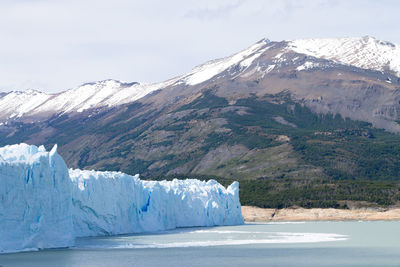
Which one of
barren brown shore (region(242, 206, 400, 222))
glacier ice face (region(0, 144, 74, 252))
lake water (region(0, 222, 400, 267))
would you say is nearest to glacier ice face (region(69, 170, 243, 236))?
lake water (region(0, 222, 400, 267))

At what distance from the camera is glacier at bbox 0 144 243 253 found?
193 feet

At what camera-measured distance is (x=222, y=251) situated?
64500 millimetres

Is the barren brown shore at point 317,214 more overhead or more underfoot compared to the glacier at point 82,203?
more underfoot

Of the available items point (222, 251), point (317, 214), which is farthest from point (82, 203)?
point (317, 214)

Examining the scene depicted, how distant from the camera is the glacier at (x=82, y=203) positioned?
58781mm

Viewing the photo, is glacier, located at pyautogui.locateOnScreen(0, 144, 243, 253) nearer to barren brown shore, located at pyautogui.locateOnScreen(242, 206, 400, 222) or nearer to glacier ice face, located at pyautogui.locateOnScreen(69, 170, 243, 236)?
glacier ice face, located at pyautogui.locateOnScreen(69, 170, 243, 236)

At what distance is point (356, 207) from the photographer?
451 feet

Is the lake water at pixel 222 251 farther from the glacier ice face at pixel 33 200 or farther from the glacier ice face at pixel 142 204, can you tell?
the glacier ice face at pixel 142 204

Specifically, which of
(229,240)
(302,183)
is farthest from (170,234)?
(302,183)

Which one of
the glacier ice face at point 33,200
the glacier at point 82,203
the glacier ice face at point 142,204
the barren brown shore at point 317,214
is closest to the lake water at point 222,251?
the glacier ice face at point 33,200

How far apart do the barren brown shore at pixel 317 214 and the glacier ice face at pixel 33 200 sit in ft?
259

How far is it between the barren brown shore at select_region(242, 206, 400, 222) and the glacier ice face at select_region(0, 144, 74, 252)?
259 ft

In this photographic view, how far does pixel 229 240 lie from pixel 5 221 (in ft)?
93.1

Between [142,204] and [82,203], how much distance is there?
51.4 ft
